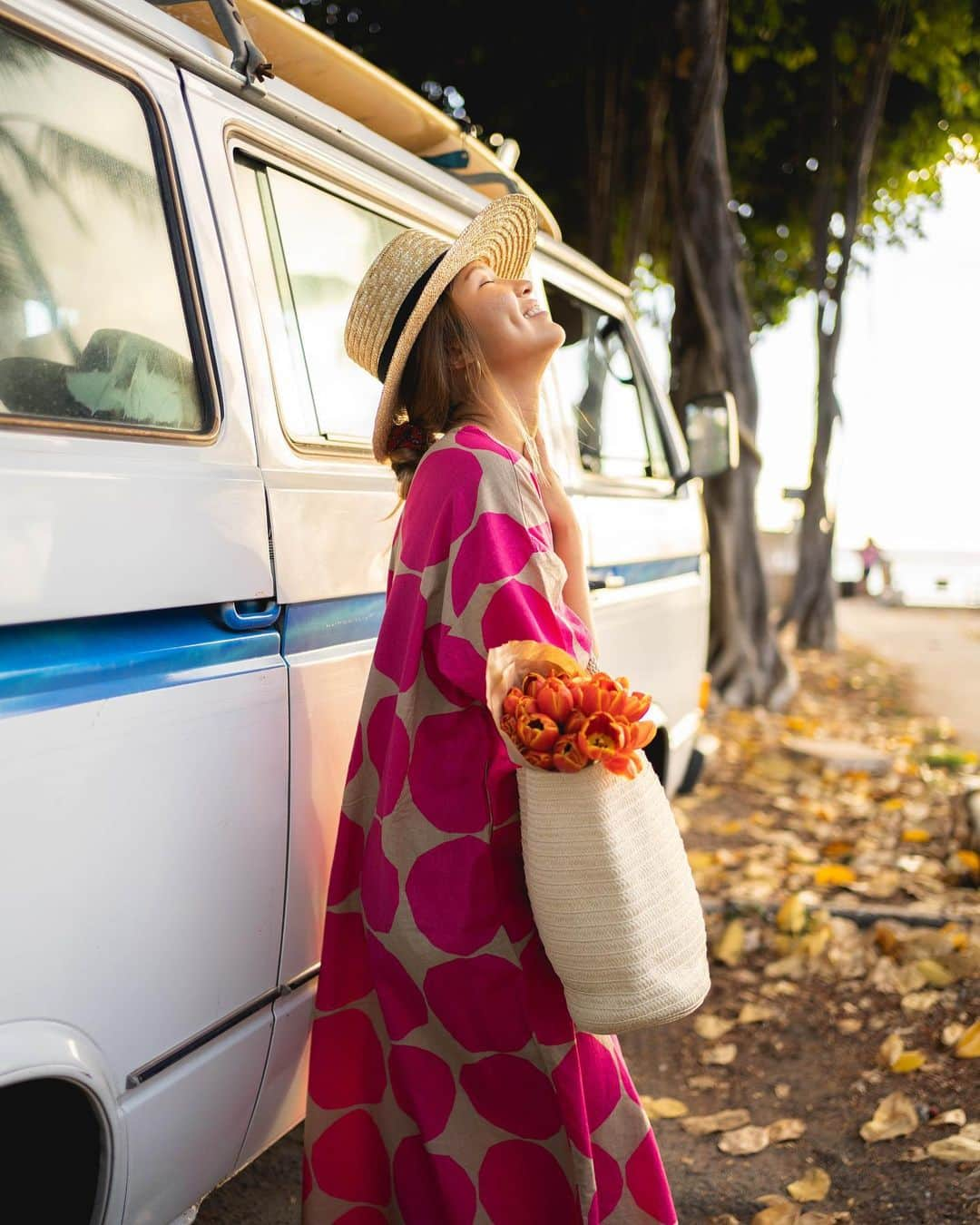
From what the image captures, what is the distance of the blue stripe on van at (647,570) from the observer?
324cm

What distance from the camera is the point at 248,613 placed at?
175cm

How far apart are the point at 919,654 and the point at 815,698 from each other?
441 cm

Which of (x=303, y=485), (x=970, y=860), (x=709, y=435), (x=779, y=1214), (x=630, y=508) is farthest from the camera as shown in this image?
(x=970, y=860)

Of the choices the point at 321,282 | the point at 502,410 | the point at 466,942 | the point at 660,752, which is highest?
the point at 321,282

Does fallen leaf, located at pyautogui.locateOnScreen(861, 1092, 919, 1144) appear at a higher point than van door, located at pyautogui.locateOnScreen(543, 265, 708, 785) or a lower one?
lower

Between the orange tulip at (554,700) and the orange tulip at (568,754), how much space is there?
31 mm

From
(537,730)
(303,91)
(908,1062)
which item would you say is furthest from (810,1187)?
(303,91)

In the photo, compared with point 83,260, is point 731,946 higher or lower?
lower

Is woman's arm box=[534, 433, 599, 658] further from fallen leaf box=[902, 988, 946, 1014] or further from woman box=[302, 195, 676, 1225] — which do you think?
fallen leaf box=[902, 988, 946, 1014]

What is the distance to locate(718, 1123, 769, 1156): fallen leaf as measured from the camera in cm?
268

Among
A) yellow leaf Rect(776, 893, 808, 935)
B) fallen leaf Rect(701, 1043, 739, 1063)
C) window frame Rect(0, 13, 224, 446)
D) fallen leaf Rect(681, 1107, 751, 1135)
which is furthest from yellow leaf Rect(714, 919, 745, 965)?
window frame Rect(0, 13, 224, 446)

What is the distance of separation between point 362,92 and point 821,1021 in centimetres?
285

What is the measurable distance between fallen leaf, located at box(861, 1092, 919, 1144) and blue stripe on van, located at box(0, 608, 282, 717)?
195 centimetres

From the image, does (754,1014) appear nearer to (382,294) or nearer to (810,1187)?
(810,1187)
